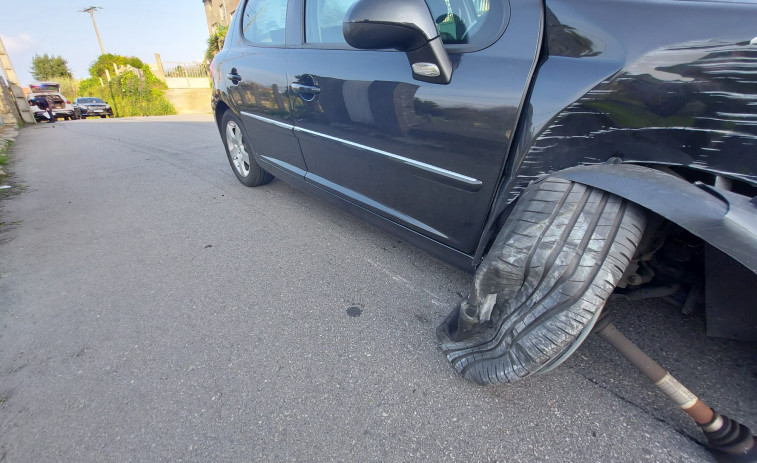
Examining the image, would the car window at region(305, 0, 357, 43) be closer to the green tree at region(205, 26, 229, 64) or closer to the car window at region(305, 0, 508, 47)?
the car window at region(305, 0, 508, 47)

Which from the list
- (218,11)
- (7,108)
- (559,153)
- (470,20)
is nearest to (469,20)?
(470,20)

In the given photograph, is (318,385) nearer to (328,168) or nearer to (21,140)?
(328,168)

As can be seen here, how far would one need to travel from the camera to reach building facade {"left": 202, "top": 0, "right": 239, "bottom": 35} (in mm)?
25045

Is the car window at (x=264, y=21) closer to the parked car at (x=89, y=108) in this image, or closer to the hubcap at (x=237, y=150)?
the hubcap at (x=237, y=150)

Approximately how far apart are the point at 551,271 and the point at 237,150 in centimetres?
352

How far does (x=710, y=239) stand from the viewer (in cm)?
80

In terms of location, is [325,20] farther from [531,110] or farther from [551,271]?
[551,271]

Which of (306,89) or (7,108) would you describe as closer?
(306,89)

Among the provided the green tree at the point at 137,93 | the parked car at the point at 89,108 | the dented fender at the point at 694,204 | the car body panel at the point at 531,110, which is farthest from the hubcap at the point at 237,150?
the parked car at the point at 89,108

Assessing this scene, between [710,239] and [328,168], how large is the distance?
190 centimetres

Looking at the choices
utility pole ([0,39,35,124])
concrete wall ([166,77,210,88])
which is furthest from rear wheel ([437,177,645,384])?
concrete wall ([166,77,210,88])

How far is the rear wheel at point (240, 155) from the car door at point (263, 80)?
336 millimetres

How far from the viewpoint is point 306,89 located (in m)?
2.11

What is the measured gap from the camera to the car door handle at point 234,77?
9.46ft
